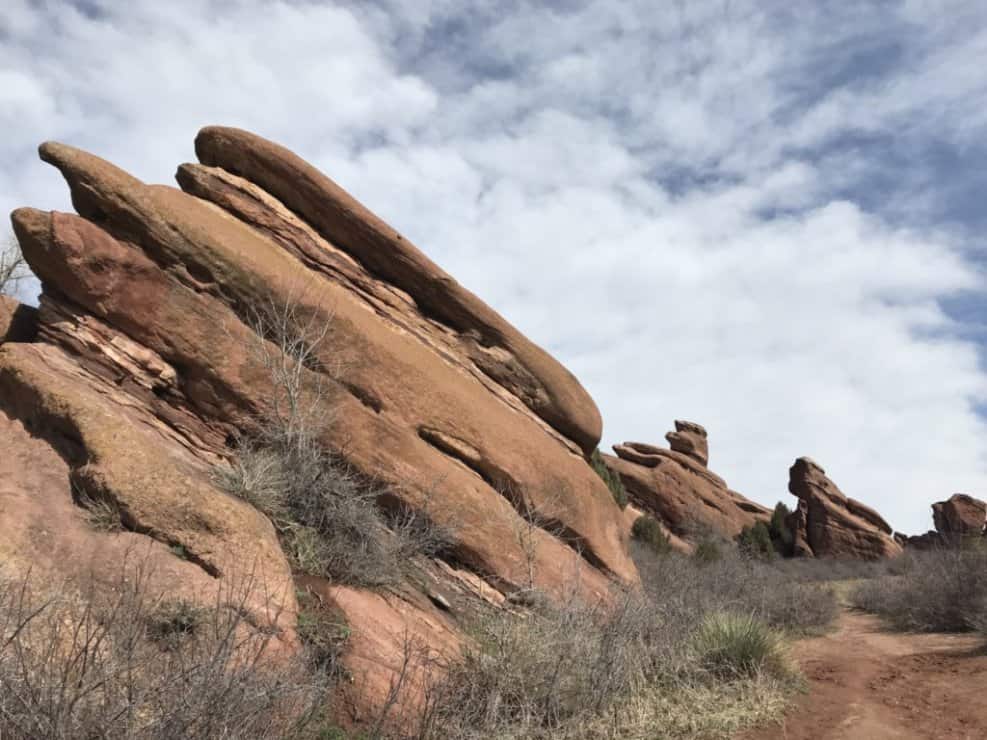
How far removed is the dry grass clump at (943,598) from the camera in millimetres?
12398

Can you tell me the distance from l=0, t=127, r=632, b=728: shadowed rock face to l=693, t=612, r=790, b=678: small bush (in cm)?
190

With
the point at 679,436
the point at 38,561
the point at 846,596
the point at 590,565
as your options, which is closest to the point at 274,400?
the point at 38,561

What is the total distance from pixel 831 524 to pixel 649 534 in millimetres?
14833

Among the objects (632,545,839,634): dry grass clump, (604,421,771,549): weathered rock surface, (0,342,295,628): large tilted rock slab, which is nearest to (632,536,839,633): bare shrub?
(632,545,839,634): dry grass clump

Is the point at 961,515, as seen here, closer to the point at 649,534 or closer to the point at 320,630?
the point at 649,534

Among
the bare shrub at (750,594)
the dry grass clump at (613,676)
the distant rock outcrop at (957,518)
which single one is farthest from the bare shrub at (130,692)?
the distant rock outcrop at (957,518)

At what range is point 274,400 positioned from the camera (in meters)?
8.61

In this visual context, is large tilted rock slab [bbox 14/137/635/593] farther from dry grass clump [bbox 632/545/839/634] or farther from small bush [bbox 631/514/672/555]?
small bush [bbox 631/514/672/555]

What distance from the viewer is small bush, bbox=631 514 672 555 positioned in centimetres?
2472

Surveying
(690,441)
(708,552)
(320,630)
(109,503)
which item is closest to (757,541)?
(690,441)

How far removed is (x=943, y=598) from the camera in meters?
13.1

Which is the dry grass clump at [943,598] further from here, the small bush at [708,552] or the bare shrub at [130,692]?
the bare shrub at [130,692]

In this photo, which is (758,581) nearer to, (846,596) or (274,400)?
(846,596)

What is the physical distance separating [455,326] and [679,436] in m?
28.5
